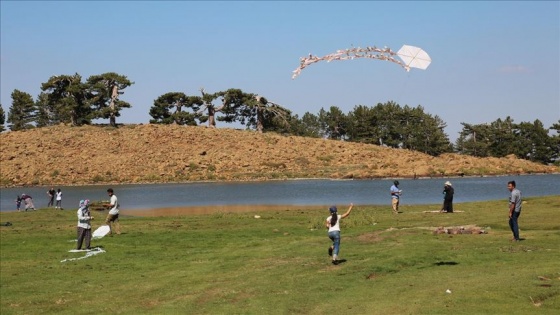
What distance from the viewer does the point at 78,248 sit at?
34156 millimetres

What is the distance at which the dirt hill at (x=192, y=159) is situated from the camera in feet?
429

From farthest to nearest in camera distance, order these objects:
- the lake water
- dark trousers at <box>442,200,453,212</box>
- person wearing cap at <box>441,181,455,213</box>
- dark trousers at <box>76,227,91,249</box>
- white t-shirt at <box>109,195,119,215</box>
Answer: the lake water
dark trousers at <box>442,200,453,212</box>
person wearing cap at <box>441,181,455,213</box>
white t-shirt at <box>109,195,119,215</box>
dark trousers at <box>76,227,91,249</box>

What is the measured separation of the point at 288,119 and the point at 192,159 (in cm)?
3963

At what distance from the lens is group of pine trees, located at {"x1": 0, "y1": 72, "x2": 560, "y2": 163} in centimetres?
15738

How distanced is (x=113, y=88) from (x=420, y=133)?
233ft

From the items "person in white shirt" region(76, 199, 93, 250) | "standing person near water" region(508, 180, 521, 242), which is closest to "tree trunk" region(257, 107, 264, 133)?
"person in white shirt" region(76, 199, 93, 250)

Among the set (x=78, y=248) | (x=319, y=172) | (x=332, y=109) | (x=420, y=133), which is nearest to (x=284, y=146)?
(x=319, y=172)

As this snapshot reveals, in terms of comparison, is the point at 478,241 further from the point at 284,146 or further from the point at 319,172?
the point at 284,146

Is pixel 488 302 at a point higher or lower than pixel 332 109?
lower

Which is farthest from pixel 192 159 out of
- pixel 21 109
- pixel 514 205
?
pixel 514 205

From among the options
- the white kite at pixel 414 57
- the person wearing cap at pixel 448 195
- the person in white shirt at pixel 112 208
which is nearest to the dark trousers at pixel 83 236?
the person in white shirt at pixel 112 208

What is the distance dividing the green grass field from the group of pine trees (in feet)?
393

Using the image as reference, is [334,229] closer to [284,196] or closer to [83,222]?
[83,222]

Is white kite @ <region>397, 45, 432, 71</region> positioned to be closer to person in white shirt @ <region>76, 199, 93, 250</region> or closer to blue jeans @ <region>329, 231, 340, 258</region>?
blue jeans @ <region>329, 231, 340, 258</region>
